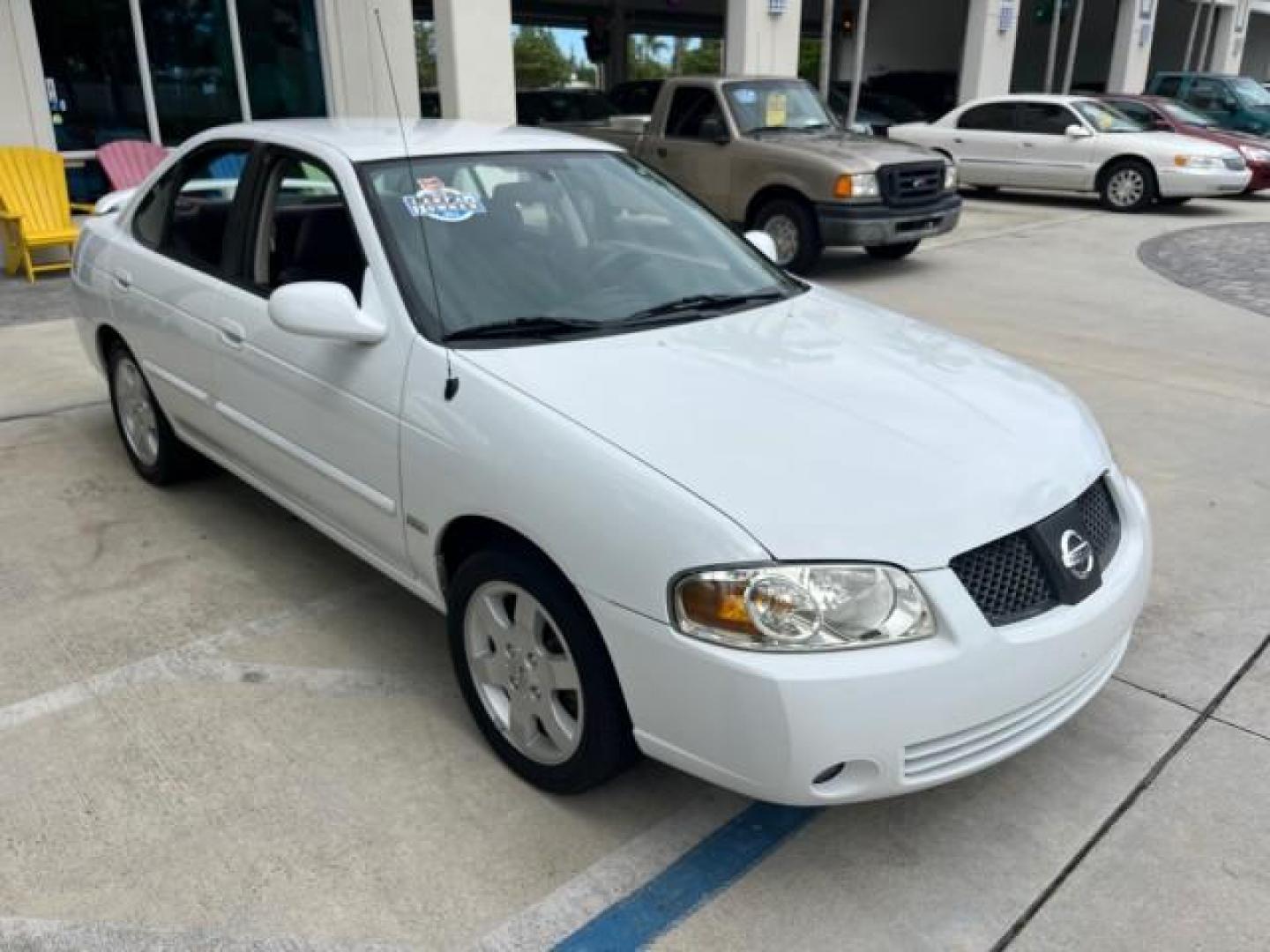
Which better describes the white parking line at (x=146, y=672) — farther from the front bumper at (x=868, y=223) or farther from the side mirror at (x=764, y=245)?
the front bumper at (x=868, y=223)

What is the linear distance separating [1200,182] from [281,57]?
1143cm

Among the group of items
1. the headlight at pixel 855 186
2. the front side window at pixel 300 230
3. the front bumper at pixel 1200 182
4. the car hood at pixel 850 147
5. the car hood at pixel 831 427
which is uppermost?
the front side window at pixel 300 230

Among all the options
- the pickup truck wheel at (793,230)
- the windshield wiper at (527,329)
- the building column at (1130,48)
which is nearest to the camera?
the windshield wiper at (527,329)

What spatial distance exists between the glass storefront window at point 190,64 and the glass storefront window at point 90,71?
240 mm

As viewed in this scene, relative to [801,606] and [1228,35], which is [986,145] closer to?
[801,606]

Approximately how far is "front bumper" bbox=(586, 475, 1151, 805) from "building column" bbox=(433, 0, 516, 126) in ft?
33.6

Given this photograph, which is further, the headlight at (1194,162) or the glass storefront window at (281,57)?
the headlight at (1194,162)

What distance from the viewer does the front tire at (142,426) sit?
15.2 ft

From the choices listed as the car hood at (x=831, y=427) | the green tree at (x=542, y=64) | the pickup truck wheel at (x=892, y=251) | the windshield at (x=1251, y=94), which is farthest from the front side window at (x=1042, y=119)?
the green tree at (x=542, y=64)

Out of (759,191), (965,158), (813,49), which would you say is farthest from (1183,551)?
(813,49)

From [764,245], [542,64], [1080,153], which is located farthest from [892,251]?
[542,64]

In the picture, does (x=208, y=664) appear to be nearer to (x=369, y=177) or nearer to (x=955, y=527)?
(x=369, y=177)

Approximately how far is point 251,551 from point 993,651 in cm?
297

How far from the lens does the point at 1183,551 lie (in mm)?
4234
